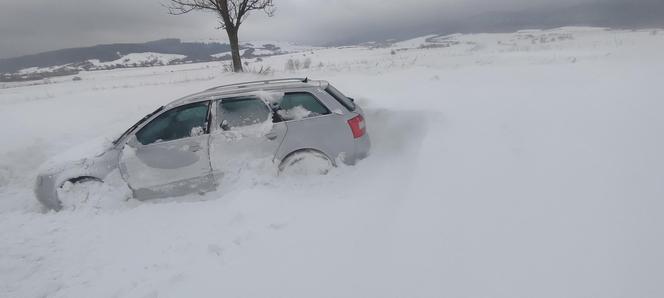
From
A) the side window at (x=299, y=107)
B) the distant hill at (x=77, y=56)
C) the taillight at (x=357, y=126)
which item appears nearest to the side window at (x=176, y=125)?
the side window at (x=299, y=107)

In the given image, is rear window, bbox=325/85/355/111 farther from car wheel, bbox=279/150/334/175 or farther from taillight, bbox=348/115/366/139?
A: car wheel, bbox=279/150/334/175

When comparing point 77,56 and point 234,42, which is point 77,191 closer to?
point 234,42

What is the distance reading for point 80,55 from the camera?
434 ft

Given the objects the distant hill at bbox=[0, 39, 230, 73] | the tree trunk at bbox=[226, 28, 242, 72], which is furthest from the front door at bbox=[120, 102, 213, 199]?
the distant hill at bbox=[0, 39, 230, 73]

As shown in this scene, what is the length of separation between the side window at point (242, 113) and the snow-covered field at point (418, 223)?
0.70m

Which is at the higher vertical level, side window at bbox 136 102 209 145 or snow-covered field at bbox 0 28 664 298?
side window at bbox 136 102 209 145

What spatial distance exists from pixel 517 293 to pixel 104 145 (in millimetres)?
5536

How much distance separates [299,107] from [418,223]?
2.32m

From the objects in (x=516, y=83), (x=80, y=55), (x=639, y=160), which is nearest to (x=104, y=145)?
(x=639, y=160)

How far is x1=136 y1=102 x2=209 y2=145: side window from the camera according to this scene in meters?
4.93

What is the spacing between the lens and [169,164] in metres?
4.84

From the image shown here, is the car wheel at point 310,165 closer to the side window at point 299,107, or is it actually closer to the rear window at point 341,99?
the side window at point 299,107

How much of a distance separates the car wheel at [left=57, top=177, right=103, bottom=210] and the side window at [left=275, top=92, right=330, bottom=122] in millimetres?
2778

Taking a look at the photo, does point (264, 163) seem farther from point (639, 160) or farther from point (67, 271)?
point (639, 160)
